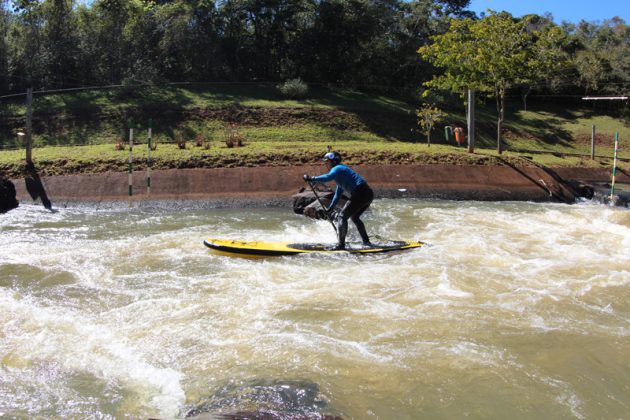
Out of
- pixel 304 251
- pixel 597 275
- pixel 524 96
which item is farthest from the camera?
pixel 524 96

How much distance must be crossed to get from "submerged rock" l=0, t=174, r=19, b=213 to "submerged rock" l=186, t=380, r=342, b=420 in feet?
39.2

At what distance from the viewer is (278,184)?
1664 centimetres

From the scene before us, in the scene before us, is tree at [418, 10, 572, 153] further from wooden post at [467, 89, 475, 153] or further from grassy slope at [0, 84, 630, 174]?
grassy slope at [0, 84, 630, 174]

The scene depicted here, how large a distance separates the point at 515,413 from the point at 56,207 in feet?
45.1

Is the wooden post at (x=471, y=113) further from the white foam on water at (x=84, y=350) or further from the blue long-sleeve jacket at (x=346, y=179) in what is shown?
the white foam on water at (x=84, y=350)

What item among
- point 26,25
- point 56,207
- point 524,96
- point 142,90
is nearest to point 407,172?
point 56,207

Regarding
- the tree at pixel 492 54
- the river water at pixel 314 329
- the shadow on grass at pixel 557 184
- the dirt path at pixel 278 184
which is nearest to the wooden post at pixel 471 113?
the tree at pixel 492 54

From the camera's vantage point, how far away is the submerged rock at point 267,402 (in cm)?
462

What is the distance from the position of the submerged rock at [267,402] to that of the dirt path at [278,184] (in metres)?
10.7

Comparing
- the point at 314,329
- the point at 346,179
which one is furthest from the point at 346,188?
the point at 314,329

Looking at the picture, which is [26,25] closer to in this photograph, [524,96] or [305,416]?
[524,96]

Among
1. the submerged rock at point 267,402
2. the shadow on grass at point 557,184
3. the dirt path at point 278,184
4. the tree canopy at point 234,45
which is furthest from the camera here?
the tree canopy at point 234,45

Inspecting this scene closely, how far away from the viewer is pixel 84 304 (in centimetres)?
759

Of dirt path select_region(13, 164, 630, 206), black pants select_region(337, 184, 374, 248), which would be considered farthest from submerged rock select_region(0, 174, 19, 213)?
black pants select_region(337, 184, 374, 248)
